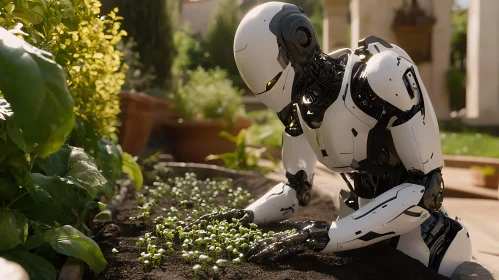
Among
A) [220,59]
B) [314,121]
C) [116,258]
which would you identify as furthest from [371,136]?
[220,59]

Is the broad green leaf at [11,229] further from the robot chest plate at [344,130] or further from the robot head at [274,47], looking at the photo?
the robot chest plate at [344,130]

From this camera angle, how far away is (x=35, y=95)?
123 centimetres

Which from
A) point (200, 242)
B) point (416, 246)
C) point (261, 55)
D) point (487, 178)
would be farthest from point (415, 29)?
point (200, 242)

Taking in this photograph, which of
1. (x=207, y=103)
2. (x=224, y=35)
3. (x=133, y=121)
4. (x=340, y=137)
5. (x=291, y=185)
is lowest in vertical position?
(x=224, y=35)

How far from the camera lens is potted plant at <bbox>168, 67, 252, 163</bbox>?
293 inches

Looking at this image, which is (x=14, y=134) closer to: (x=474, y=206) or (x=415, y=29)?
(x=474, y=206)

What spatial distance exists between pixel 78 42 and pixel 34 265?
129 cm

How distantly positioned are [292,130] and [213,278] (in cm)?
86

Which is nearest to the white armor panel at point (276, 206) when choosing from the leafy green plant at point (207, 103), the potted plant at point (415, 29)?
the leafy green plant at point (207, 103)

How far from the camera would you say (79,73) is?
2904 mm

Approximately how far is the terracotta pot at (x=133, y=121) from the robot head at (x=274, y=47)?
3872mm

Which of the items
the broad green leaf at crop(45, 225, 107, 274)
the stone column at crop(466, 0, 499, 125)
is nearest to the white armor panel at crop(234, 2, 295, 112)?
the broad green leaf at crop(45, 225, 107, 274)

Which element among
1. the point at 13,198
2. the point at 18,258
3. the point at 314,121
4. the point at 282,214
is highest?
the point at 314,121

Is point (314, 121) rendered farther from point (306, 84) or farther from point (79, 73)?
point (79, 73)
